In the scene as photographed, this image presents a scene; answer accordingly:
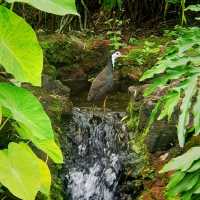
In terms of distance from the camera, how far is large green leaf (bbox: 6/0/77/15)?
0.42 metres

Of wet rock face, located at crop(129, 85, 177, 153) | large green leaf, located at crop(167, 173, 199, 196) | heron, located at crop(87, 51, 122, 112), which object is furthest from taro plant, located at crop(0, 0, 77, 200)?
heron, located at crop(87, 51, 122, 112)

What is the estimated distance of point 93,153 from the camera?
4.69m

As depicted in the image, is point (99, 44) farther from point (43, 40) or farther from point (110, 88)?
point (110, 88)

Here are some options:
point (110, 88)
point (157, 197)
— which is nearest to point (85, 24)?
point (110, 88)

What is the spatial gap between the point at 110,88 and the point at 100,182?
1682mm

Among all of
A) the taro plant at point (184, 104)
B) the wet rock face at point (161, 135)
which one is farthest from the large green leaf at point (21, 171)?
the wet rock face at point (161, 135)

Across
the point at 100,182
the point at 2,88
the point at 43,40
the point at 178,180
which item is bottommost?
the point at 100,182

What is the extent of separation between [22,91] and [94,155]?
424cm

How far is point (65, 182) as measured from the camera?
13.5 feet

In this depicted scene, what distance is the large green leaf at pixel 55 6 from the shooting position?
0.42 m

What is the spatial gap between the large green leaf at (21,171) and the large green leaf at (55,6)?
0.13 m

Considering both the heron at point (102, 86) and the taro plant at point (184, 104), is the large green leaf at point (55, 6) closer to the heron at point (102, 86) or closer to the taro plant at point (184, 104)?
the taro plant at point (184, 104)

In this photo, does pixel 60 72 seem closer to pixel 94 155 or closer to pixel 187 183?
pixel 94 155

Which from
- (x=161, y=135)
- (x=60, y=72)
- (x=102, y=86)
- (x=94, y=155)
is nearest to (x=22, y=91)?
(x=161, y=135)
